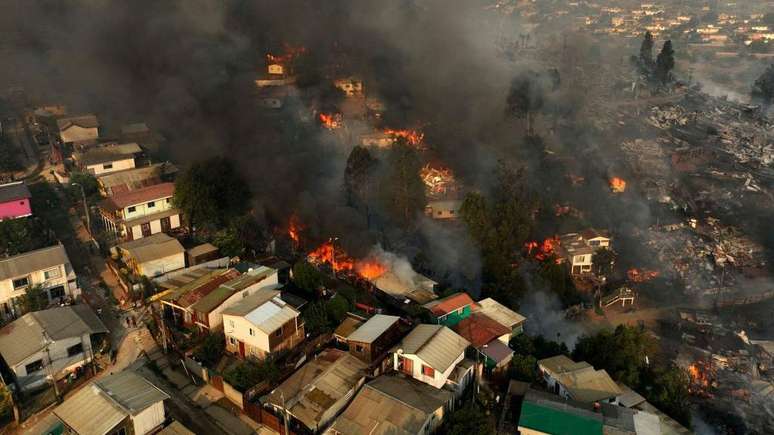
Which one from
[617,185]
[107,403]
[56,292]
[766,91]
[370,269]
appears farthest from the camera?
[766,91]

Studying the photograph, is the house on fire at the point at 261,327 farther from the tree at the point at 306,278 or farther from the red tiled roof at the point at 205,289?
the tree at the point at 306,278

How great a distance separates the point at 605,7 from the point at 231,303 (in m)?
122

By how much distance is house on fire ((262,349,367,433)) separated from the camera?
44.8 ft

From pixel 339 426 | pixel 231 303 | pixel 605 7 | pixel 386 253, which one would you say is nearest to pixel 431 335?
pixel 339 426

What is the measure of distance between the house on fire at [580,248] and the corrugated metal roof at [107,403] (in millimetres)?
20158

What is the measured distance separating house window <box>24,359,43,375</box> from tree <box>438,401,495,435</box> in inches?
419

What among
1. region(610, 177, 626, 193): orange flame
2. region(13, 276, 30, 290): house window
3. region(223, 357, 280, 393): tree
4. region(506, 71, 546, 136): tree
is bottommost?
region(610, 177, 626, 193): orange flame

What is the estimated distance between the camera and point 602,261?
2752cm

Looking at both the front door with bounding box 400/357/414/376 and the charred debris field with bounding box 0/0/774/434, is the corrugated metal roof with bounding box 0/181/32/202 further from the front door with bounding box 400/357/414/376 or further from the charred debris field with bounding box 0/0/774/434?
the front door with bounding box 400/357/414/376

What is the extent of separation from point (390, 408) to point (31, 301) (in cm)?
1179

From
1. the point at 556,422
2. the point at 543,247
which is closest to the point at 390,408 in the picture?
the point at 556,422

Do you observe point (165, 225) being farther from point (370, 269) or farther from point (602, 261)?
point (602, 261)

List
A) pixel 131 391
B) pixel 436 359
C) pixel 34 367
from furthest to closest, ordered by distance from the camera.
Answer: pixel 34 367, pixel 436 359, pixel 131 391

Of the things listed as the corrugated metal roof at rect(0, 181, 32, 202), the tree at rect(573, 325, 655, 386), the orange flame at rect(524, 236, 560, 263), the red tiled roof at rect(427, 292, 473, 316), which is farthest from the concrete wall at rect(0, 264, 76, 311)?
the orange flame at rect(524, 236, 560, 263)
